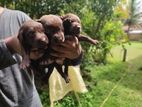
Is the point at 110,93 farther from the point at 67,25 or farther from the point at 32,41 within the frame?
the point at 32,41

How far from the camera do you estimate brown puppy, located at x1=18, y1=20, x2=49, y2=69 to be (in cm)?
95

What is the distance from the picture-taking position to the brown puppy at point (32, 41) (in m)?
0.95

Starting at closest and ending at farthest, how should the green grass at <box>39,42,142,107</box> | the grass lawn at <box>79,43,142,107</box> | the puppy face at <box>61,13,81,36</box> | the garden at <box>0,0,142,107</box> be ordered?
the puppy face at <box>61,13,81,36</box>, the garden at <box>0,0,142,107</box>, the green grass at <box>39,42,142,107</box>, the grass lawn at <box>79,43,142,107</box>

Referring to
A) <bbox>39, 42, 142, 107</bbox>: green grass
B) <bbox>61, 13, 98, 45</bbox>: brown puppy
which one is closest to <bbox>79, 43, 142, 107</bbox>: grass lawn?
<bbox>39, 42, 142, 107</bbox>: green grass

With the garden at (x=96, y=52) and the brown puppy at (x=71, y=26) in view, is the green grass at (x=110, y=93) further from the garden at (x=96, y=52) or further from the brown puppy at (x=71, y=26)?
the brown puppy at (x=71, y=26)

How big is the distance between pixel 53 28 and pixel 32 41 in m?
0.08

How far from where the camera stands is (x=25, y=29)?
0.98 meters

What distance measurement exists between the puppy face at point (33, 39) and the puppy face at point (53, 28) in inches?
0.8

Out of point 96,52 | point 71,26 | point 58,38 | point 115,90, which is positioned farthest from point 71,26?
point 96,52

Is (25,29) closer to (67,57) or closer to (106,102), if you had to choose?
(67,57)

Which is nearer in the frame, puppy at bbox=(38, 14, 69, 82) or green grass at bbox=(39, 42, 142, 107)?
puppy at bbox=(38, 14, 69, 82)

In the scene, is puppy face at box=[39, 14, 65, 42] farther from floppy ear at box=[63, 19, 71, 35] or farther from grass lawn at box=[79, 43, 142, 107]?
grass lawn at box=[79, 43, 142, 107]

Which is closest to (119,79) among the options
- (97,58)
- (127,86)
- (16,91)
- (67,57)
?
(127,86)

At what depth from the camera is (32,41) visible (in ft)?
3.15
